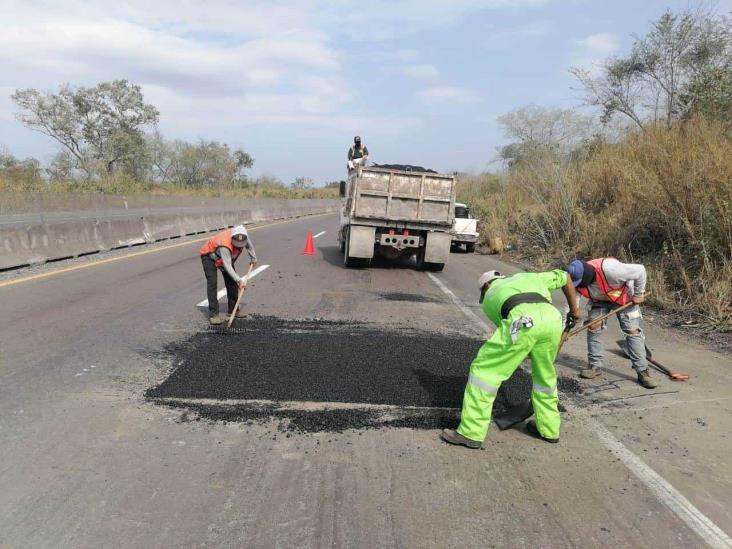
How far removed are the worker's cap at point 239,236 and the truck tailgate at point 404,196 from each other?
16.2 ft

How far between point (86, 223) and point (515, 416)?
12073 mm

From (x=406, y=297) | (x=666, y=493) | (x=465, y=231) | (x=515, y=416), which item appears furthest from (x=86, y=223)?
(x=666, y=493)

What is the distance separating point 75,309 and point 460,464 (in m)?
5.92

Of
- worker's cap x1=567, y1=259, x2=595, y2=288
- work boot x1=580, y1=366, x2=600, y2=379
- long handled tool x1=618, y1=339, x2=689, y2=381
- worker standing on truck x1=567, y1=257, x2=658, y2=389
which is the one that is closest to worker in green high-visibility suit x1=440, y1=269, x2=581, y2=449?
worker's cap x1=567, y1=259, x2=595, y2=288

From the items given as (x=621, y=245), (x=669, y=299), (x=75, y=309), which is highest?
(x=621, y=245)

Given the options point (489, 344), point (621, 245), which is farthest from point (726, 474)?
point (621, 245)

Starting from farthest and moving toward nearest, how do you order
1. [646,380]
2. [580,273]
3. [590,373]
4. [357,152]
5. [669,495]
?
[357,152] → [590,373] → [646,380] → [580,273] → [669,495]

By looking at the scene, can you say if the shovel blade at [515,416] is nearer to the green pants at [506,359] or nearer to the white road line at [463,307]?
the green pants at [506,359]

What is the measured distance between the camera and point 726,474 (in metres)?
3.36

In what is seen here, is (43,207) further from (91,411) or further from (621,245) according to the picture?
(621,245)

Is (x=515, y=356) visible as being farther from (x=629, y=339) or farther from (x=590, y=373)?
(x=629, y=339)

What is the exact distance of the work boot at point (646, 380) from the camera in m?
4.94

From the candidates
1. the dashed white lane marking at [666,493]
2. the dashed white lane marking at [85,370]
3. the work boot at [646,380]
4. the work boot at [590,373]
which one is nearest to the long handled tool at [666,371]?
the work boot at [646,380]

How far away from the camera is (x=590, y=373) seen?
5164 millimetres
